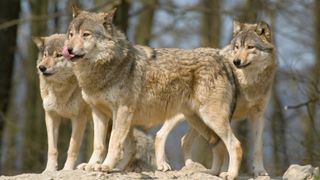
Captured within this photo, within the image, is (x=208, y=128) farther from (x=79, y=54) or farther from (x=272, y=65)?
(x=79, y=54)

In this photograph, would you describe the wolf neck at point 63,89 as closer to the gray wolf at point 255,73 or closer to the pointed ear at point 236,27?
the gray wolf at point 255,73

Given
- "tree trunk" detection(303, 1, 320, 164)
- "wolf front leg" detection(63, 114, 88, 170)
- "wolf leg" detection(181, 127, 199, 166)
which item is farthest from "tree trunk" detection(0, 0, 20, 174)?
"wolf leg" detection(181, 127, 199, 166)

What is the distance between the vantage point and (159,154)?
37.8 ft

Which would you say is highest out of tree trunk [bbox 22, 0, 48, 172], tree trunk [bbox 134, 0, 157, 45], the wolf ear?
tree trunk [bbox 134, 0, 157, 45]

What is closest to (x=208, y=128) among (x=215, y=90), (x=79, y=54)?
(x=215, y=90)

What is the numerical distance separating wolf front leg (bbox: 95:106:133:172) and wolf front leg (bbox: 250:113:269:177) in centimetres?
203

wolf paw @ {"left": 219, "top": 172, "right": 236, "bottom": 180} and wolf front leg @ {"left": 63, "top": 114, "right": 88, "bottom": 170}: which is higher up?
wolf front leg @ {"left": 63, "top": 114, "right": 88, "bottom": 170}

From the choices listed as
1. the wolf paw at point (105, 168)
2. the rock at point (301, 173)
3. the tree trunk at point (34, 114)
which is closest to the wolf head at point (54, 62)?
the wolf paw at point (105, 168)

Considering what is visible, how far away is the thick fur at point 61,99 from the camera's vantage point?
1137 cm

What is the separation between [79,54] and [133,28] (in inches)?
657

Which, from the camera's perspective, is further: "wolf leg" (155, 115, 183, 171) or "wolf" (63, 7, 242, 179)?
"wolf leg" (155, 115, 183, 171)

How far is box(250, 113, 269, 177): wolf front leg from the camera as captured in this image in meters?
→ 10.9

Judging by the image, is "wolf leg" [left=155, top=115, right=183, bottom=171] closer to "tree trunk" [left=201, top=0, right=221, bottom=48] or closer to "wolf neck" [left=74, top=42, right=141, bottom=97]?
"wolf neck" [left=74, top=42, right=141, bottom=97]

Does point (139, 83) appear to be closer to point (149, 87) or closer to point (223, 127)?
point (149, 87)
